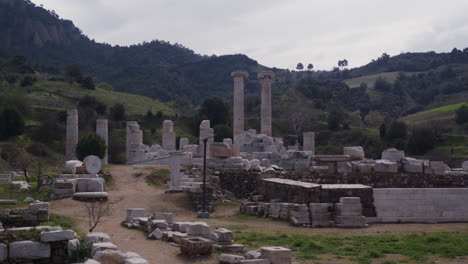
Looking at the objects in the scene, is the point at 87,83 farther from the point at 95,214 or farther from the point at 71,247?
the point at 71,247

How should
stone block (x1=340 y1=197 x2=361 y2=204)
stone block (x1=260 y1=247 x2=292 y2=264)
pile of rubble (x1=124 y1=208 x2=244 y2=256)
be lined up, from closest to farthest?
stone block (x1=260 y1=247 x2=292 y2=264) → pile of rubble (x1=124 y1=208 x2=244 y2=256) → stone block (x1=340 y1=197 x2=361 y2=204)

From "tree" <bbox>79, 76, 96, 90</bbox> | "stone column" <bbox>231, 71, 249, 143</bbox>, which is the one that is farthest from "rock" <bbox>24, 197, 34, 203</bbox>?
"tree" <bbox>79, 76, 96, 90</bbox>

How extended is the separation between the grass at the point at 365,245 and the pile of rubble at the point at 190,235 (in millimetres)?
980

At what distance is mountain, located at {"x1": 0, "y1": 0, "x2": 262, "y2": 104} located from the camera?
115812 mm

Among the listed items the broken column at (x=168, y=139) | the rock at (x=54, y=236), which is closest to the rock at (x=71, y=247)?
the rock at (x=54, y=236)

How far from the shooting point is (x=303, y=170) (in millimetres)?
32562

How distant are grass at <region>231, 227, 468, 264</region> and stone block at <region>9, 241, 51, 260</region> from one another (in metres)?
5.06

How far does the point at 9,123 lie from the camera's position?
176ft

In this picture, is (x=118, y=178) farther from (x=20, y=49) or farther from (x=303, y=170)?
(x=20, y=49)

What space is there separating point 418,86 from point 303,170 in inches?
3164

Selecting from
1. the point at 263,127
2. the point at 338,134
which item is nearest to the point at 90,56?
the point at 338,134

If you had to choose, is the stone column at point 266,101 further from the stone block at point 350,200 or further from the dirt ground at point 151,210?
the stone block at point 350,200

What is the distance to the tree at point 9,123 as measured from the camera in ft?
175

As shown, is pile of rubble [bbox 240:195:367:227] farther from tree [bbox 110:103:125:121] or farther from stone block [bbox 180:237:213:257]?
tree [bbox 110:103:125:121]
